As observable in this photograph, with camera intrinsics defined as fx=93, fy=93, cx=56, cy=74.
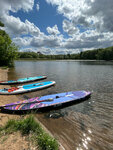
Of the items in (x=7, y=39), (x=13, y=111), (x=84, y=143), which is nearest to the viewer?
(x=84, y=143)

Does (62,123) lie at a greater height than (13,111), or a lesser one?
lesser

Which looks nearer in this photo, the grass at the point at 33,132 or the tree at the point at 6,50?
the grass at the point at 33,132

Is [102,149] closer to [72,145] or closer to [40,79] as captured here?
[72,145]

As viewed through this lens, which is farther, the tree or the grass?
the tree

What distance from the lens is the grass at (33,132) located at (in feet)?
9.90

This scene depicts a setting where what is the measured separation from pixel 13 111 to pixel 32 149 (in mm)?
3713

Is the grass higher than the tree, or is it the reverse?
the tree

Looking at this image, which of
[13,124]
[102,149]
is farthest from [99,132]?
[13,124]

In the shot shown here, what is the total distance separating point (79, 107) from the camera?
7.56m

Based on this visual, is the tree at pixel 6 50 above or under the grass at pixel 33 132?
above

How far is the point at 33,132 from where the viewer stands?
362 cm

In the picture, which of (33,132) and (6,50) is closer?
(33,132)

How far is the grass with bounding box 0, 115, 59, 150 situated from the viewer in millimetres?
3018

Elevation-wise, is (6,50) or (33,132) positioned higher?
(6,50)
